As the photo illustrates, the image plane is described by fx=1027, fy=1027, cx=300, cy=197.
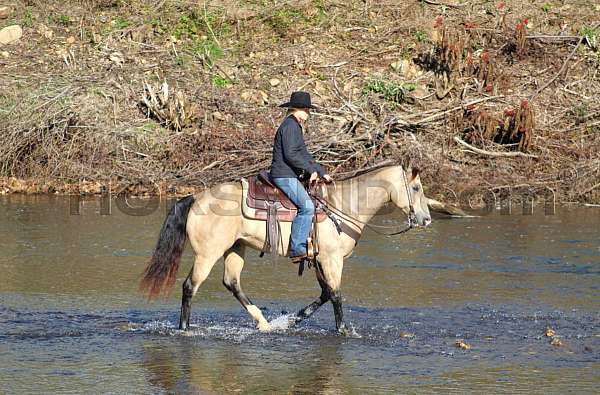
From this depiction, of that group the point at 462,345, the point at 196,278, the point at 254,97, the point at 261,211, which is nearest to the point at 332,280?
the point at 261,211

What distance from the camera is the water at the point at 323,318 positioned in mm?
8312

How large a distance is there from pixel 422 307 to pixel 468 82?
1126cm

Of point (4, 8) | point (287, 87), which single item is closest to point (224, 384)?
point (287, 87)

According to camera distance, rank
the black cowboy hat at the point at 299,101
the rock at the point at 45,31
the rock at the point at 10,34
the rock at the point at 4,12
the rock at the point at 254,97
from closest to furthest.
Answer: the black cowboy hat at the point at 299,101, the rock at the point at 254,97, the rock at the point at 10,34, the rock at the point at 45,31, the rock at the point at 4,12

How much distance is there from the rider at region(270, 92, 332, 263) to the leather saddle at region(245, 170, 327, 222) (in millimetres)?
66

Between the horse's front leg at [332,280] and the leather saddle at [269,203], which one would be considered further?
the leather saddle at [269,203]

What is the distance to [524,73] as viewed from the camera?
22.1m

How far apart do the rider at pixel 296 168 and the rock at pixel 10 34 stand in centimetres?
1534

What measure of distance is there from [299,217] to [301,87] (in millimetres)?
11775

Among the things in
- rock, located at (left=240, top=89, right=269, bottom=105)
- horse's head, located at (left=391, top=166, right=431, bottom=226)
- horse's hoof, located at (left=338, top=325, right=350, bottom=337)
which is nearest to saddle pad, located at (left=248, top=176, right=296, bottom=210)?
horse's head, located at (left=391, top=166, right=431, bottom=226)

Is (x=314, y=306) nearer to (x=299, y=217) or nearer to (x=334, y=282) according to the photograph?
(x=334, y=282)

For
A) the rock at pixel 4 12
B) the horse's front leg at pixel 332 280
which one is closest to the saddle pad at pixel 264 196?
the horse's front leg at pixel 332 280

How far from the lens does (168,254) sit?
404 inches

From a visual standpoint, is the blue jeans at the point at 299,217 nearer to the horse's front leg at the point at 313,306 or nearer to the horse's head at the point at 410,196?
the horse's front leg at the point at 313,306
